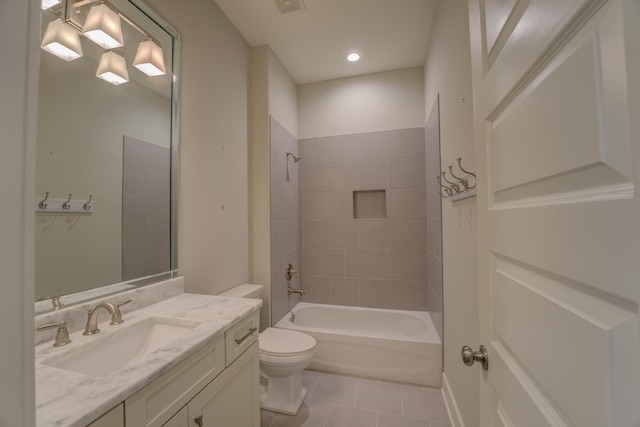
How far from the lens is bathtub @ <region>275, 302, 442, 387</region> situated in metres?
2.05

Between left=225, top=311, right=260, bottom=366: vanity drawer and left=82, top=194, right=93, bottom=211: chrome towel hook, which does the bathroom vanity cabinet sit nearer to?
left=225, top=311, right=260, bottom=366: vanity drawer

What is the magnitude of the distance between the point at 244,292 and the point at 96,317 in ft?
3.25

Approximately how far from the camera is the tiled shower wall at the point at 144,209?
4.06 ft

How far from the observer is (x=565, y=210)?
39cm

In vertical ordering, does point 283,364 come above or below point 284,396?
above

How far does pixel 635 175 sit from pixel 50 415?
1076 mm

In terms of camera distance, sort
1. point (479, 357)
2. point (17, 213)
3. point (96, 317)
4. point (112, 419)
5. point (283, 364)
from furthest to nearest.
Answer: point (283, 364) < point (96, 317) < point (479, 357) < point (112, 419) < point (17, 213)

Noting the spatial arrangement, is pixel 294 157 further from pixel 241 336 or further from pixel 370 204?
pixel 241 336

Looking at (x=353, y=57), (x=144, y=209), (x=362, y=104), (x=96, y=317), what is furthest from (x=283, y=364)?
(x=353, y=57)

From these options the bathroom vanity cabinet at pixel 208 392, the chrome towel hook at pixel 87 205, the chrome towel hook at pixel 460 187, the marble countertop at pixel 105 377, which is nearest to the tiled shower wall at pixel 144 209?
the chrome towel hook at pixel 87 205

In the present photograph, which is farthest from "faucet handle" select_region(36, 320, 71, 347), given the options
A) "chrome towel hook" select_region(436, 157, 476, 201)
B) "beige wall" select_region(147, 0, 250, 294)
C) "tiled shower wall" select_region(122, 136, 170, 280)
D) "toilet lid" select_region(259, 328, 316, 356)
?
"chrome towel hook" select_region(436, 157, 476, 201)

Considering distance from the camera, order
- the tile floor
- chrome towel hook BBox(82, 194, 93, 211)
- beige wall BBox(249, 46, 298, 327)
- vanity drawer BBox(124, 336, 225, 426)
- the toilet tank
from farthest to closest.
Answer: beige wall BBox(249, 46, 298, 327) < the toilet tank < the tile floor < chrome towel hook BBox(82, 194, 93, 211) < vanity drawer BBox(124, 336, 225, 426)

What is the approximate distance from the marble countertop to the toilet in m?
0.71

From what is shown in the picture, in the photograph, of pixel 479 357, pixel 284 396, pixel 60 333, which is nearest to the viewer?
pixel 479 357
